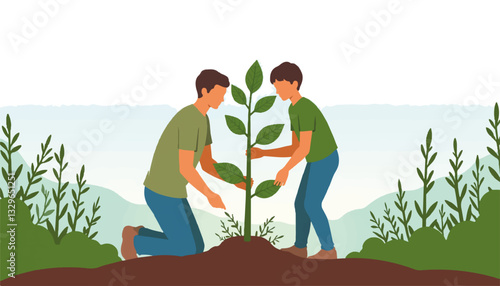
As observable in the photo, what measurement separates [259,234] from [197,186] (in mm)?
1071

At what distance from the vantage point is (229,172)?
6125 millimetres

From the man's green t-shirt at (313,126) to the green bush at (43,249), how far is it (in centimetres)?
260

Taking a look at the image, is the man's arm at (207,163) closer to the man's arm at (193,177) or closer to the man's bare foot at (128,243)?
the man's arm at (193,177)

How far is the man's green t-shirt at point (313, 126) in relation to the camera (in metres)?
6.20

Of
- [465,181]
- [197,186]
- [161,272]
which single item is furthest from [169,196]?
[465,181]

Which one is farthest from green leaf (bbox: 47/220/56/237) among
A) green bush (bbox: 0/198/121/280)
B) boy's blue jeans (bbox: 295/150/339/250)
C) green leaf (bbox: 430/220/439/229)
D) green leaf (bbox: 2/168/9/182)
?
green leaf (bbox: 430/220/439/229)

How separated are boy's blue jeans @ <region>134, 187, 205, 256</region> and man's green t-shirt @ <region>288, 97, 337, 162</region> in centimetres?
152

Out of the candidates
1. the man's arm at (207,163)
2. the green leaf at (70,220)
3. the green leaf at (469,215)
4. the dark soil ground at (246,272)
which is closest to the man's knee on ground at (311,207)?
the dark soil ground at (246,272)

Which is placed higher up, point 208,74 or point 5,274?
point 208,74

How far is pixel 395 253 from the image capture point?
6582 mm

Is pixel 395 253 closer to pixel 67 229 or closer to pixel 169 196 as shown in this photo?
pixel 169 196

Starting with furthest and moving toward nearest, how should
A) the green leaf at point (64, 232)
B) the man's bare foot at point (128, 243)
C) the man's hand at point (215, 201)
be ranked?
the green leaf at point (64, 232) < the man's bare foot at point (128, 243) < the man's hand at point (215, 201)

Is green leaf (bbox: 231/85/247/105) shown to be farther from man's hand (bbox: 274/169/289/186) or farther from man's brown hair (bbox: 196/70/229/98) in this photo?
man's hand (bbox: 274/169/289/186)

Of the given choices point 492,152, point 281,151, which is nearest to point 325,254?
point 281,151
